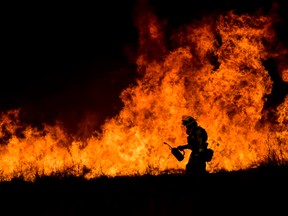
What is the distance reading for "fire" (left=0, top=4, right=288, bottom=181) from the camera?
11.1 metres

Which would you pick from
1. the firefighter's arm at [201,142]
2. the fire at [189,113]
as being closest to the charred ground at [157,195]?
Answer: the firefighter's arm at [201,142]

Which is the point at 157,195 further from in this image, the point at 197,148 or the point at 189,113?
the point at 189,113

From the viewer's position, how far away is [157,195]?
8320 millimetres

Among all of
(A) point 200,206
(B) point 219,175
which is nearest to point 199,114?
(B) point 219,175

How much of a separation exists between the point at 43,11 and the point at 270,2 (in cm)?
872

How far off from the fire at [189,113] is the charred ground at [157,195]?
110 centimetres

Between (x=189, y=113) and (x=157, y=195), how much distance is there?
4.15m

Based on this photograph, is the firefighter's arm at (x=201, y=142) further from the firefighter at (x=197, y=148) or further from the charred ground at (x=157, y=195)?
the charred ground at (x=157, y=195)

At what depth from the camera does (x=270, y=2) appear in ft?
44.2

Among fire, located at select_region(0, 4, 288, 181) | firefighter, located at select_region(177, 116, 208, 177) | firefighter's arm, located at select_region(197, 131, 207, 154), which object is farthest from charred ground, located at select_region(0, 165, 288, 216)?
fire, located at select_region(0, 4, 288, 181)

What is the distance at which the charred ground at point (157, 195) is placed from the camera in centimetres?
758

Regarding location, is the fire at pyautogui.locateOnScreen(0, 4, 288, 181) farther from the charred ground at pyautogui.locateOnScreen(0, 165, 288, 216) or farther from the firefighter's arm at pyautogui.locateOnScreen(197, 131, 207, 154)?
the firefighter's arm at pyautogui.locateOnScreen(197, 131, 207, 154)

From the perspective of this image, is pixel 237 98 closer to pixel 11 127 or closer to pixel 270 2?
pixel 270 2

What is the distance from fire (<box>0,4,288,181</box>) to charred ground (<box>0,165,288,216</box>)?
43.2 inches
